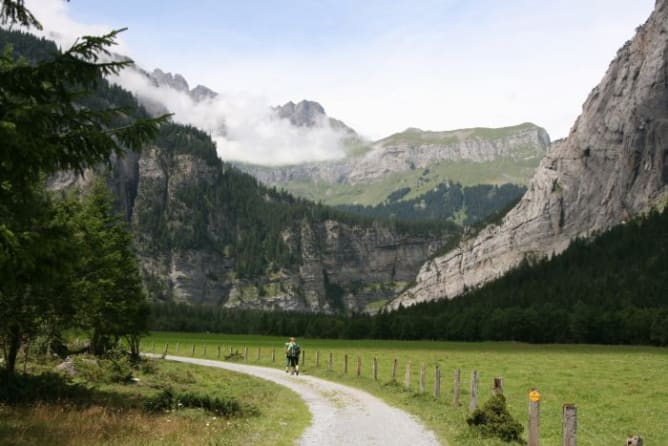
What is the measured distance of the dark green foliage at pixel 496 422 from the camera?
19.0 m

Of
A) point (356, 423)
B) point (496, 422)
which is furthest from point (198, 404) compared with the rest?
point (496, 422)

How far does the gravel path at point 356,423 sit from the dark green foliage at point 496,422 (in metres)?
1.61

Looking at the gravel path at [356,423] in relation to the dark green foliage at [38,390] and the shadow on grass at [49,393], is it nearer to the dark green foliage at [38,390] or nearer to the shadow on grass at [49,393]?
the shadow on grass at [49,393]

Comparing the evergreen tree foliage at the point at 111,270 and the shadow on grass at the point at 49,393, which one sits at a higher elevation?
the evergreen tree foliage at the point at 111,270

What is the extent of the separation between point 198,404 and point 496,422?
11233 millimetres

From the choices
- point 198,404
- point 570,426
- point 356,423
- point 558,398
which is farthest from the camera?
point 558,398

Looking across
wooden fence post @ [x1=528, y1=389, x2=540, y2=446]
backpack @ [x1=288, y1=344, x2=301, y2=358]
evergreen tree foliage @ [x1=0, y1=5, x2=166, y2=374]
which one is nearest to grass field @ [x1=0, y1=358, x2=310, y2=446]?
evergreen tree foliage @ [x1=0, y1=5, x2=166, y2=374]

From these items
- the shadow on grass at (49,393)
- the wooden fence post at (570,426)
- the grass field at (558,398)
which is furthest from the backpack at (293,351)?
the wooden fence post at (570,426)

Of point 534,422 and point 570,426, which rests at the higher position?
point 570,426

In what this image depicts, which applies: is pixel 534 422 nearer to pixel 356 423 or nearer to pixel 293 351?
pixel 356 423

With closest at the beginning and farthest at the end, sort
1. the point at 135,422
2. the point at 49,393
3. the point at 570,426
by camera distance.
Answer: the point at 570,426, the point at 135,422, the point at 49,393

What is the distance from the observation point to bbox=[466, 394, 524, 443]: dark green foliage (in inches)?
748

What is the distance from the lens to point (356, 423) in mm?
21406

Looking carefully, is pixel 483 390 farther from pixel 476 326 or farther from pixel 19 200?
pixel 476 326
